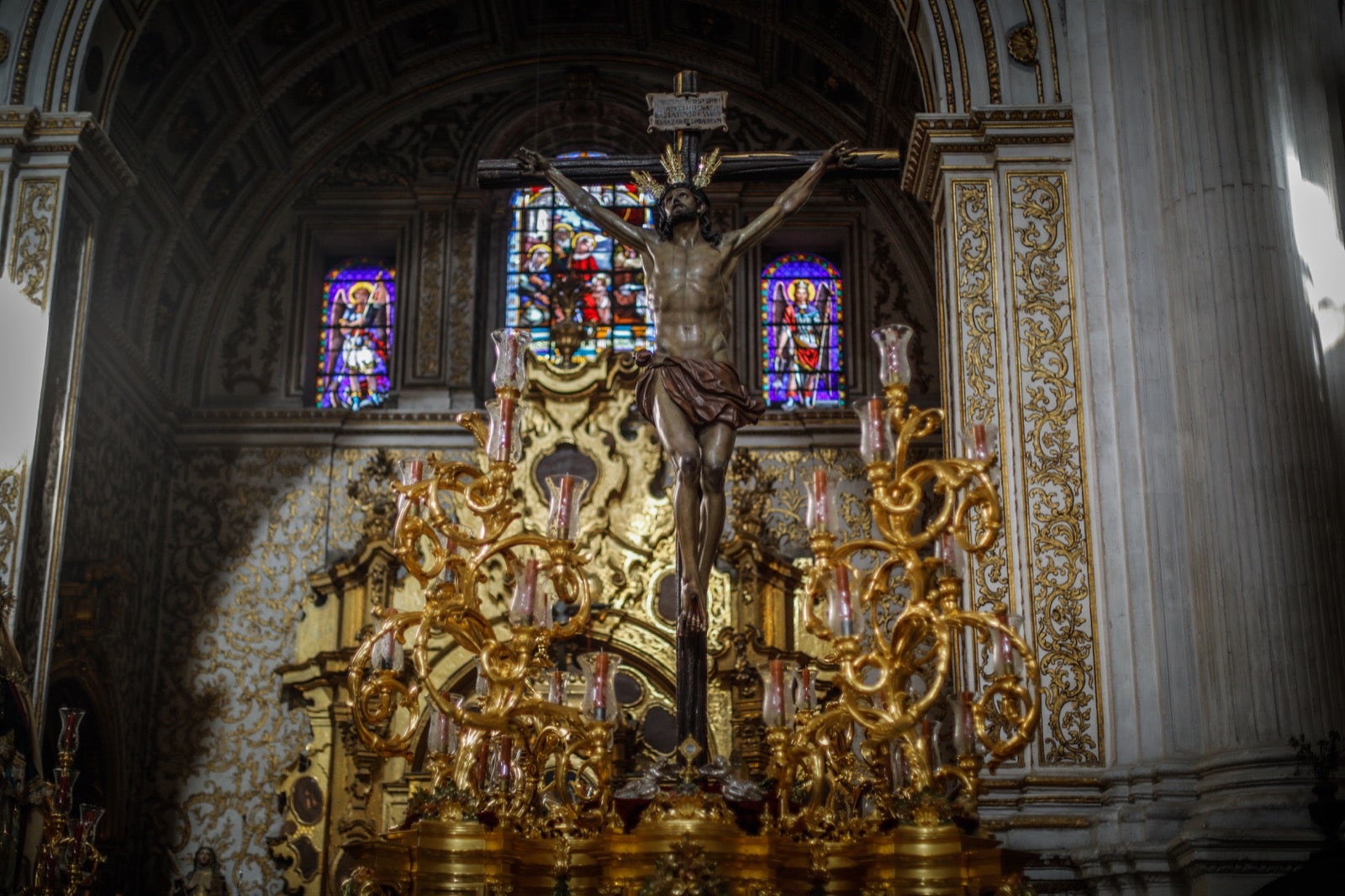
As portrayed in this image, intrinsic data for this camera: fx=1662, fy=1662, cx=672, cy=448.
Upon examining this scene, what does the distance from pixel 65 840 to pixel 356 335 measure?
8349 mm

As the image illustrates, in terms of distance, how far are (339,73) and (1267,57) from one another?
10.0 m

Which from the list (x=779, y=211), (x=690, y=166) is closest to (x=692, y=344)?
(x=779, y=211)

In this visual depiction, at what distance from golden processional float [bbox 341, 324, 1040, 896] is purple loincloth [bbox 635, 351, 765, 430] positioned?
53cm

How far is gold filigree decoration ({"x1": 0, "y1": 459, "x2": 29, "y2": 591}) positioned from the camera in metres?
10.4

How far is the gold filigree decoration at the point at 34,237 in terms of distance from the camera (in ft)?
36.0

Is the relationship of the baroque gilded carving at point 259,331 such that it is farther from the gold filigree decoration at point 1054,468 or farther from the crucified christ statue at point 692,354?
the gold filigree decoration at point 1054,468

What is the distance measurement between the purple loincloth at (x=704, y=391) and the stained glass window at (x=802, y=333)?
771 cm

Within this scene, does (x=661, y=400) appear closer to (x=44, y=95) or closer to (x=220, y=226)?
(x=44, y=95)

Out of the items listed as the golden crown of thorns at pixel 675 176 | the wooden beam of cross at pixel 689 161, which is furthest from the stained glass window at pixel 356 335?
the golden crown of thorns at pixel 675 176

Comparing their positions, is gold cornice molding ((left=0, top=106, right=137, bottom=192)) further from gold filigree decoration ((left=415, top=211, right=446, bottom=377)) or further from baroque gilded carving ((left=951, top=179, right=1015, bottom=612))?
baroque gilded carving ((left=951, top=179, right=1015, bottom=612))

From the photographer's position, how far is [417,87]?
1666 cm

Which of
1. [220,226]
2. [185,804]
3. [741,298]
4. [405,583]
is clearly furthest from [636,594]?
[220,226]

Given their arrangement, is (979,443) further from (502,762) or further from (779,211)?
(502,762)

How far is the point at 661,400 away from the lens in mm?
7969
